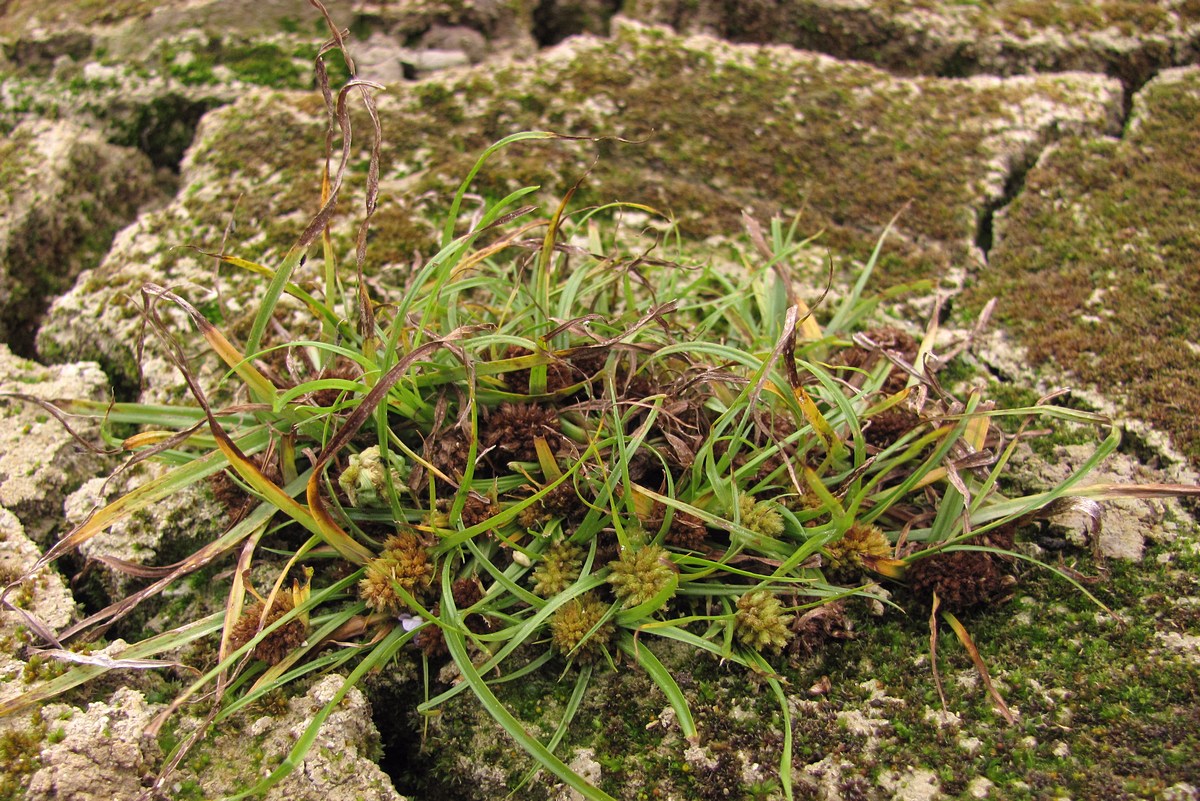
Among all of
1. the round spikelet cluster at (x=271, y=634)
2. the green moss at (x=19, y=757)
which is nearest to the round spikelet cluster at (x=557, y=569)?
the round spikelet cluster at (x=271, y=634)

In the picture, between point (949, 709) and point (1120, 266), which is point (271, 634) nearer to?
point (949, 709)

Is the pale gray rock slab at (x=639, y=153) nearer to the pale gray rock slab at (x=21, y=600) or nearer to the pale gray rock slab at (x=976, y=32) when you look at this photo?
the pale gray rock slab at (x=976, y=32)

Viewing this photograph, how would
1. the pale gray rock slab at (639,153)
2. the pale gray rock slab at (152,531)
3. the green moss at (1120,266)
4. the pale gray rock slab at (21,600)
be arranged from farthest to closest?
the pale gray rock slab at (639,153)
the green moss at (1120,266)
the pale gray rock slab at (152,531)
the pale gray rock slab at (21,600)

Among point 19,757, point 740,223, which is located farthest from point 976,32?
point 19,757

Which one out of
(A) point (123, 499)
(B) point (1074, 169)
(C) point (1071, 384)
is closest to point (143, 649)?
(A) point (123, 499)

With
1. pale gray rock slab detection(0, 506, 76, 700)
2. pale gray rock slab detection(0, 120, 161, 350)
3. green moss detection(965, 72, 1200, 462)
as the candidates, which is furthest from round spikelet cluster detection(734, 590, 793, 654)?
pale gray rock slab detection(0, 120, 161, 350)

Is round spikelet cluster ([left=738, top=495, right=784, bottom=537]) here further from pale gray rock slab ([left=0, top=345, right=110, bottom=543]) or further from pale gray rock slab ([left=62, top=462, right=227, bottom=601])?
pale gray rock slab ([left=0, top=345, right=110, bottom=543])
